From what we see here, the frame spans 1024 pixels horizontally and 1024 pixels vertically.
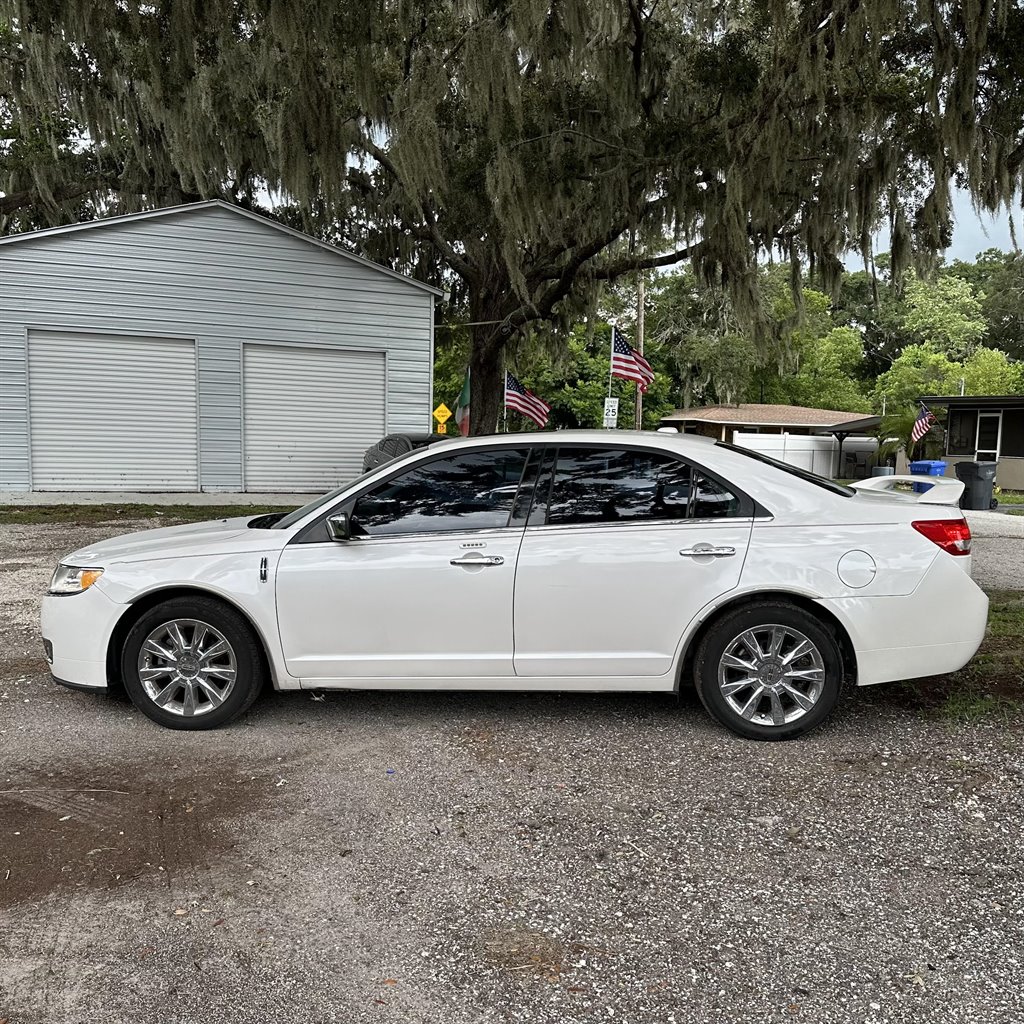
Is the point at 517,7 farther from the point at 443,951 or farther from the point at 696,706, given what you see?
the point at 443,951

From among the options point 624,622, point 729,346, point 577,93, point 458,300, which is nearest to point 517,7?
point 577,93

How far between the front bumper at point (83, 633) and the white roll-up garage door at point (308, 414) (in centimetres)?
1208

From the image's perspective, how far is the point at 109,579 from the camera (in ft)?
13.8

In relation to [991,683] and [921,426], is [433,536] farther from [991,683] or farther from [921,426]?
[921,426]

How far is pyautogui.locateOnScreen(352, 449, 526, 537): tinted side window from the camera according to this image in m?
4.23

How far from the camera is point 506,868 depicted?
2.99 m

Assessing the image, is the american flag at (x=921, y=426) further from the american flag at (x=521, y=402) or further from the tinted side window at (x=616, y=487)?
the tinted side window at (x=616, y=487)

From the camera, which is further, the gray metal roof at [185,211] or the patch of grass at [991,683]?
the gray metal roof at [185,211]

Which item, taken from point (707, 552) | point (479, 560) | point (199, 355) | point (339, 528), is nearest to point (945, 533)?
point (707, 552)

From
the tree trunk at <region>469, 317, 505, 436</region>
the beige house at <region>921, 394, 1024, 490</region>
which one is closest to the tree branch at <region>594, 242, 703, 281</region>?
the tree trunk at <region>469, 317, 505, 436</region>

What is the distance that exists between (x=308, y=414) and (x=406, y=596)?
12.8 m

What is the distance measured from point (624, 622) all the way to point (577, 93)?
11.0 meters

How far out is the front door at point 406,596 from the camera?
13.4ft

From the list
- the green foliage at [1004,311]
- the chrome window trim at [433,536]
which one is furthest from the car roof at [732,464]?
the green foliage at [1004,311]
